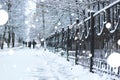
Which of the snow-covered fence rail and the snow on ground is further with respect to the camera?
the snow on ground

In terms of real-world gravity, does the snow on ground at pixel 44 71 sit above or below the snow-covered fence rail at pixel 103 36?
below

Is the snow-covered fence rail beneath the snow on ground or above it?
above

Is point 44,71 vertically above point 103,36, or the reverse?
point 103,36

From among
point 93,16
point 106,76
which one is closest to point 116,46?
point 106,76

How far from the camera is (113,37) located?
10.1 meters

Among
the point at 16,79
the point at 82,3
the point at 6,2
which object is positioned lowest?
the point at 16,79

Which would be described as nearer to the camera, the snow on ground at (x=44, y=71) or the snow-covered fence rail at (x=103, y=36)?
the snow-covered fence rail at (x=103, y=36)

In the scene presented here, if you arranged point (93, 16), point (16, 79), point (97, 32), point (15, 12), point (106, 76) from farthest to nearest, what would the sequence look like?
point (15, 12), point (93, 16), point (97, 32), point (16, 79), point (106, 76)

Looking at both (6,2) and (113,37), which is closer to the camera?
(113,37)

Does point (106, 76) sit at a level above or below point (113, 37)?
below

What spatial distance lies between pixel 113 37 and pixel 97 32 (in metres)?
2.40

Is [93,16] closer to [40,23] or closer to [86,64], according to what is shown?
[86,64]

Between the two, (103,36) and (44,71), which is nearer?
(103,36)

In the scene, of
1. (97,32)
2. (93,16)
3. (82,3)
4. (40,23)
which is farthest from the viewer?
(40,23)
